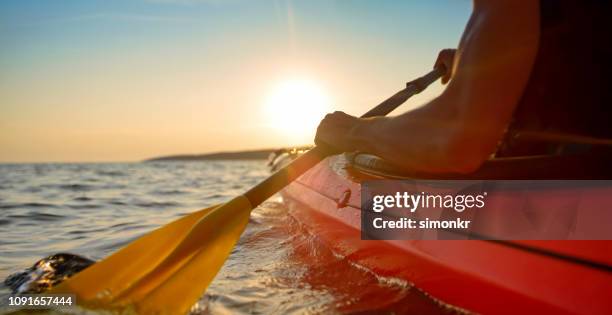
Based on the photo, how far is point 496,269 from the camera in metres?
1.99

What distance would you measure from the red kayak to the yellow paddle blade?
37.1 inches

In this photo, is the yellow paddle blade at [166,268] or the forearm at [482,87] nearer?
the forearm at [482,87]

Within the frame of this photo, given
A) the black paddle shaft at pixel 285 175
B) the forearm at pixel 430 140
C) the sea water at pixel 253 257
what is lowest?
the sea water at pixel 253 257

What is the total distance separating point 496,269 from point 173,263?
5.25 ft

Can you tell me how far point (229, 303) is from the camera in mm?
2697

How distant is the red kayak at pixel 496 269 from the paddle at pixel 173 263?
29.8 inches

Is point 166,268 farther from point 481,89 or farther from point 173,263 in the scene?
point 481,89

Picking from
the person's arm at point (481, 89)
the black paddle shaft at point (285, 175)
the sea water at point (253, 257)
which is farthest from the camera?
the black paddle shaft at point (285, 175)

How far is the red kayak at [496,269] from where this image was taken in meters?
1.63

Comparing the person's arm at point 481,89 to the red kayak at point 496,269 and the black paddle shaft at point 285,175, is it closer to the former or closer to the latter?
the red kayak at point 496,269

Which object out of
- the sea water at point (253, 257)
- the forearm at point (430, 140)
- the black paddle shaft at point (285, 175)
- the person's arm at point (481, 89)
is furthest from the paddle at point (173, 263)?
the person's arm at point (481, 89)

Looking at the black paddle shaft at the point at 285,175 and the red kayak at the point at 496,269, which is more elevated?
the black paddle shaft at the point at 285,175

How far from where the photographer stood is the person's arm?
1557 millimetres

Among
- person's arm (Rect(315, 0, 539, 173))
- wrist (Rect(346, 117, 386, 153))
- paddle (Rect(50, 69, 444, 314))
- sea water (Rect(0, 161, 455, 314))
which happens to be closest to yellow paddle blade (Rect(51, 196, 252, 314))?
paddle (Rect(50, 69, 444, 314))
